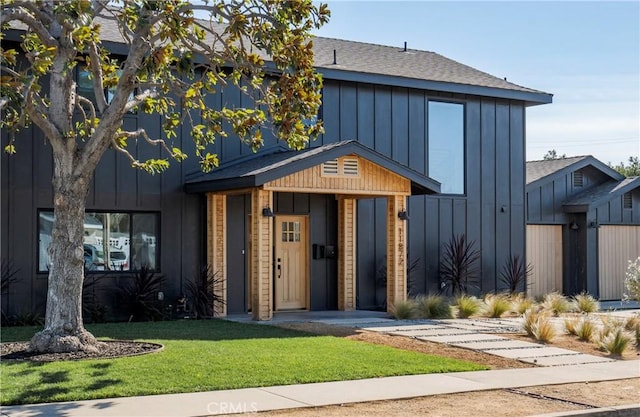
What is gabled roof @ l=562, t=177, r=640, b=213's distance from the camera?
24719 mm

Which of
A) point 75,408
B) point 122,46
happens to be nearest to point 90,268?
point 122,46

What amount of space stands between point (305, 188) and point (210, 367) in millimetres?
6884

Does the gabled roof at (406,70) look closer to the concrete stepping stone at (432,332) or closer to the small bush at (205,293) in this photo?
the small bush at (205,293)

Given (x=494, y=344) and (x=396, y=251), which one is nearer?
(x=494, y=344)

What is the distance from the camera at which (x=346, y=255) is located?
68.1 feet

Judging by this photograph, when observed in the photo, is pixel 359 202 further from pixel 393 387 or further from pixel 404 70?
pixel 393 387

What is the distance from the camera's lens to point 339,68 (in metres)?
20.4

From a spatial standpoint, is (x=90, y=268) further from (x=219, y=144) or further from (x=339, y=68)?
(x=339, y=68)

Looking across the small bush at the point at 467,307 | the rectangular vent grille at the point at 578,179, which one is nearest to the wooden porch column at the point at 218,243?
the small bush at the point at 467,307

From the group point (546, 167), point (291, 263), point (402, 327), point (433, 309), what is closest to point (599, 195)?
point (546, 167)

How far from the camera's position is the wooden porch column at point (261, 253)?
1741 centimetres

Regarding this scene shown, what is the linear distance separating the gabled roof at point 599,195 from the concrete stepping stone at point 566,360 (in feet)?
37.8

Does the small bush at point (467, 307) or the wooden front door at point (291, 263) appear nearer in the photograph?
the small bush at point (467, 307)

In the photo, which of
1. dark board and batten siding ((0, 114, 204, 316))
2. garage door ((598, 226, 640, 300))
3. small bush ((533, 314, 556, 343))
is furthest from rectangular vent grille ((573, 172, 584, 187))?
dark board and batten siding ((0, 114, 204, 316))
